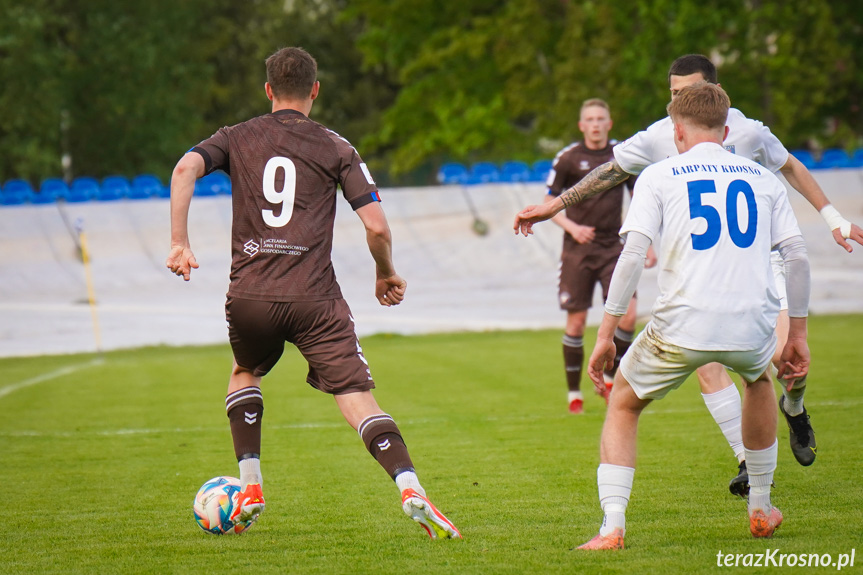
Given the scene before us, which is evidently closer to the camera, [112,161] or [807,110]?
[807,110]

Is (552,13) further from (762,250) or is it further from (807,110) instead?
(762,250)

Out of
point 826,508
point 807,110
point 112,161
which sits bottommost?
point 112,161

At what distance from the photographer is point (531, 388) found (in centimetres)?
1077

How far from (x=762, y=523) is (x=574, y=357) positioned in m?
4.57

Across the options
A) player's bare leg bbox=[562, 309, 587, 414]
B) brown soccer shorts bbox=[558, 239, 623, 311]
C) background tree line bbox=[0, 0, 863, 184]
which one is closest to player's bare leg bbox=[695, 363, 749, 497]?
player's bare leg bbox=[562, 309, 587, 414]

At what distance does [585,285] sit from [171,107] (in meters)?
34.8

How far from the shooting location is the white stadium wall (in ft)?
62.6

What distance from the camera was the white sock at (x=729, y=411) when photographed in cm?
575

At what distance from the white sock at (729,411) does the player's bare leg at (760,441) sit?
105cm

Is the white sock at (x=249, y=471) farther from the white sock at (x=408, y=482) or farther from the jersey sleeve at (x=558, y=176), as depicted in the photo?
the jersey sleeve at (x=558, y=176)

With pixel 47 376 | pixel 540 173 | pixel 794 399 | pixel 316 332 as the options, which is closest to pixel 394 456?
pixel 316 332

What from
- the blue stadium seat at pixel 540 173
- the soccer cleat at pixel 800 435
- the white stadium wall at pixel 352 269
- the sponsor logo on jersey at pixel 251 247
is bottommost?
the white stadium wall at pixel 352 269

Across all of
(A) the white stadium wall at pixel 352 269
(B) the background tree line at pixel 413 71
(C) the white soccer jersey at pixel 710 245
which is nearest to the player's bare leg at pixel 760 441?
(C) the white soccer jersey at pixel 710 245

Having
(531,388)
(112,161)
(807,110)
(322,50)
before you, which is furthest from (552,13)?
(531,388)
